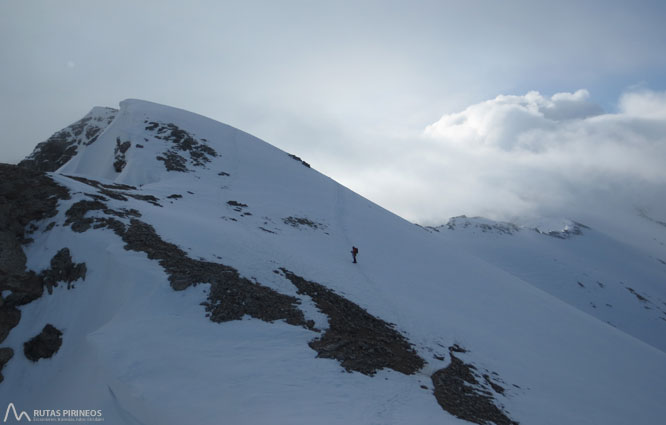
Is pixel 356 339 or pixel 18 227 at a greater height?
pixel 18 227

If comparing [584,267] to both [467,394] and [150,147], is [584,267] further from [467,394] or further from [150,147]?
[150,147]

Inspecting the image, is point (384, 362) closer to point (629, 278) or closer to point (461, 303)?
point (461, 303)

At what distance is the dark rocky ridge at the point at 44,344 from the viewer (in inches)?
480

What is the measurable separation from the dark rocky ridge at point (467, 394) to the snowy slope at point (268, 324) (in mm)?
519

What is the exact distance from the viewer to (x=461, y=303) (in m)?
28.1

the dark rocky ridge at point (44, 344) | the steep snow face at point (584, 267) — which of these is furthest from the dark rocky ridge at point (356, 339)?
the steep snow face at point (584, 267)

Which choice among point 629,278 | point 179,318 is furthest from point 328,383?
point 629,278

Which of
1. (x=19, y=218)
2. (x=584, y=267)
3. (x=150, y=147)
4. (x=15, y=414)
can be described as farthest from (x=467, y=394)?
→ (x=584, y=267)

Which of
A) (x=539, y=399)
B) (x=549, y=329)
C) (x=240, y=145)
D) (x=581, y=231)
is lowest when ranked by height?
(x=539, y=399)

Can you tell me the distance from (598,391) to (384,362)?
16287 mm

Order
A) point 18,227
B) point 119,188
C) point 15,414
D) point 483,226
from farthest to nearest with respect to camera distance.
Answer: point 483,226, point 119,188, point 18,227, point 15,414

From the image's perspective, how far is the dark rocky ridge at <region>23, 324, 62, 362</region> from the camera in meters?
12.2

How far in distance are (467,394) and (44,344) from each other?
1815cm

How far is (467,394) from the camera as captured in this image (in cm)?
1467
